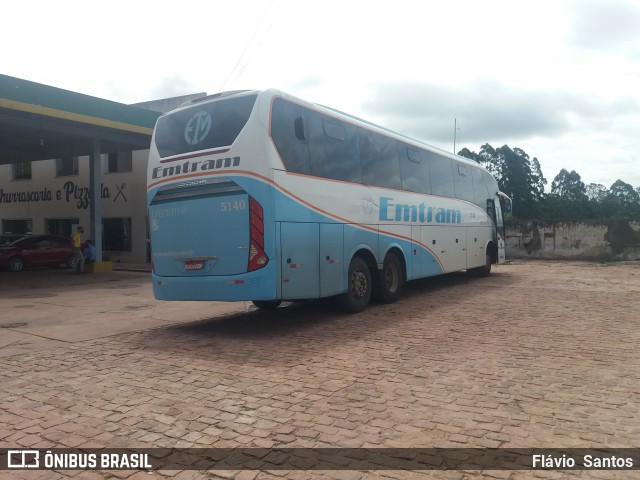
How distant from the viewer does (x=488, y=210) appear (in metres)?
16.9

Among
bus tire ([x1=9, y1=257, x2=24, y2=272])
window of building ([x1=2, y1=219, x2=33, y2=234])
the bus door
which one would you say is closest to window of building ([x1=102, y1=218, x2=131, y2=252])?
bus tire ([x1=9, y1=257, x2=24, y2=272])

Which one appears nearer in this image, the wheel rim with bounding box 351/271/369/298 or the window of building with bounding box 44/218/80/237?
the wheel rim with bounding box 351/271/369/298

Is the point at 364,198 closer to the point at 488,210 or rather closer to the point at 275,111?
the point at 275,111

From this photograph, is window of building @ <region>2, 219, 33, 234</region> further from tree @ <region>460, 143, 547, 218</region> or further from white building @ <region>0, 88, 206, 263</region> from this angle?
tree @ <region>460, 143, 547, 218</region>

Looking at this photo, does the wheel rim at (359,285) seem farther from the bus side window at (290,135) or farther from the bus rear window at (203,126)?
the bus rear window at (203,126)

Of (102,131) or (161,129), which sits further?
(102,131)

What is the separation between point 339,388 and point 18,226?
32.5m

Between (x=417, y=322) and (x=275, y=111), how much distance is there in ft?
14.2

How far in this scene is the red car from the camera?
21.7 metres

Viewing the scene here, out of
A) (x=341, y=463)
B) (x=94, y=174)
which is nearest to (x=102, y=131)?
(x=94, y=174)

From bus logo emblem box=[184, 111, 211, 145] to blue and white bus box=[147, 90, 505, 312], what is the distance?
17 millimetres

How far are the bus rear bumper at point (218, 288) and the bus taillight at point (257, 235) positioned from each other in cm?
21

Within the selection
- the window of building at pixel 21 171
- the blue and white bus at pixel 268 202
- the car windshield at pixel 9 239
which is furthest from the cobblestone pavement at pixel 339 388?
the window of building at pixel 21 171

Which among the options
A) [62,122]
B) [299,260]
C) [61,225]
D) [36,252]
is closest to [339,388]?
[299,260]
